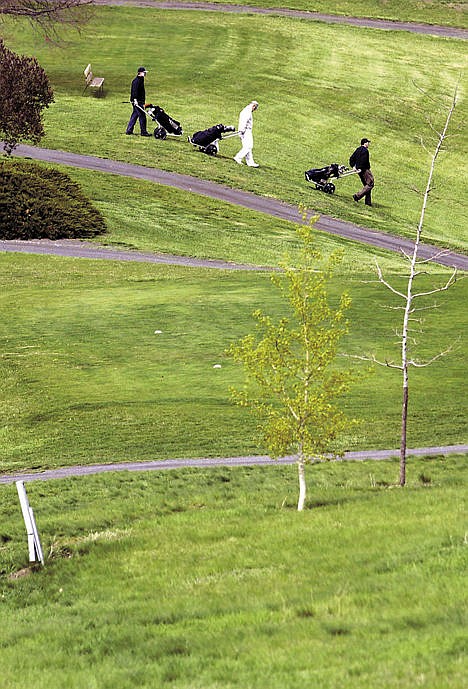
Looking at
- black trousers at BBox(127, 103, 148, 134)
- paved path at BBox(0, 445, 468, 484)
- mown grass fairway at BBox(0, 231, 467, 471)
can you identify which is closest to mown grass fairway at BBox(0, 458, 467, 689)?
paved path at BBox(0, 445, 468, 484)

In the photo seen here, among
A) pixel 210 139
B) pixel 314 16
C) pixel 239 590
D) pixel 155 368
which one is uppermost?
pixel 314 16

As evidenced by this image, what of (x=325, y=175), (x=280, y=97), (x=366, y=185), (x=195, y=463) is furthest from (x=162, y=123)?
(x=195, y=463)

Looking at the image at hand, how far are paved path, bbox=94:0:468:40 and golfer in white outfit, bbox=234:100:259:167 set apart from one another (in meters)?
43.5

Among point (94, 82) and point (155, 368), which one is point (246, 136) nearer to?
point (94, 82)

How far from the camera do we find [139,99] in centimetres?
6900

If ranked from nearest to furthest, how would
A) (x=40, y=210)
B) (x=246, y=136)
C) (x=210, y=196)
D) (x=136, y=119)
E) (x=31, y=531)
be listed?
(x=31, y=531) → (x=40, y=210) → (x=210, y=196) → (x=246, y=136) → (x=136, y=119)

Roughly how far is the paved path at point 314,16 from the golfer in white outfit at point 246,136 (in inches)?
1711

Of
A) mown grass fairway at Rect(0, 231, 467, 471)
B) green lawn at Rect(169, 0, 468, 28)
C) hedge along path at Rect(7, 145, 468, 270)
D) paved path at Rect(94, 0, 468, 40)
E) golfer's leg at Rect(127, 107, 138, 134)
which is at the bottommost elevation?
hedge along path at Rect(7, 145, 468, 270)

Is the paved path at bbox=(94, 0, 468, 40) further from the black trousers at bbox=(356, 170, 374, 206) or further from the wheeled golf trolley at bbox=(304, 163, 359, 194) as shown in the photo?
the black trousers at bbox=(356, 170, 374, 206)

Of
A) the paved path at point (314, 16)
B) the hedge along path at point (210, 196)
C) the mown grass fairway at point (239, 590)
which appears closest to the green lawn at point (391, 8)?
the paved path at point (314, 16)

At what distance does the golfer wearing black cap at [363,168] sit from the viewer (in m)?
65.4

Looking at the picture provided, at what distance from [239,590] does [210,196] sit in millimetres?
49047

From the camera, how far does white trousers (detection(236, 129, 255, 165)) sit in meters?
68.0

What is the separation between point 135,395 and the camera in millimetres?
31062
